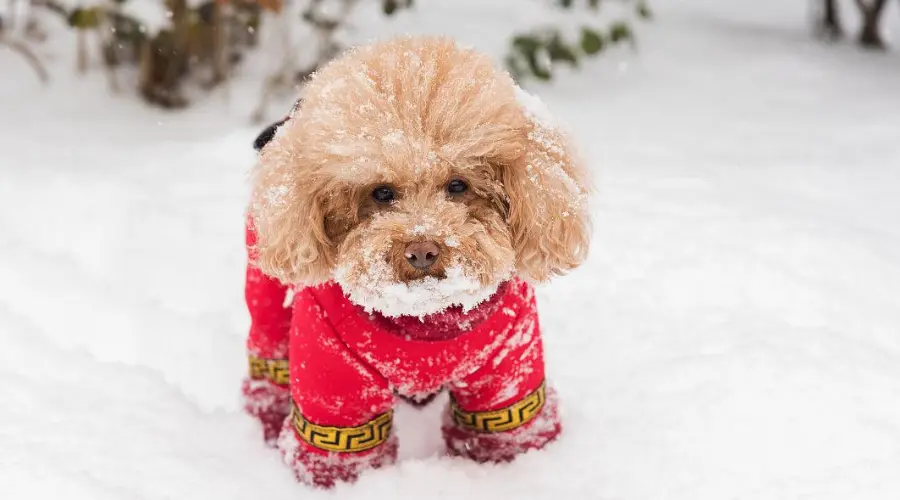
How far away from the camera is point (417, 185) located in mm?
1346

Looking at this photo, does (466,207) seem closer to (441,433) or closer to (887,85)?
(441,433)

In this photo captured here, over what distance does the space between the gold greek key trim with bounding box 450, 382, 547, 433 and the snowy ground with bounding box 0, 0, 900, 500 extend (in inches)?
3.9

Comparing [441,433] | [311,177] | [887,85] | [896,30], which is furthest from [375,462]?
[896,30]

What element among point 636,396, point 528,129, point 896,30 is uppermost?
point 528,129

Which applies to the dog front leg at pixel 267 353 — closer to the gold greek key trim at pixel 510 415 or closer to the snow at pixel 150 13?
the gold greek key trim at pixel 510 415

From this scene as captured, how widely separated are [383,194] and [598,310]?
987mm

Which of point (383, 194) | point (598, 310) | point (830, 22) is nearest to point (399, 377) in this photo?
point (383, 194)

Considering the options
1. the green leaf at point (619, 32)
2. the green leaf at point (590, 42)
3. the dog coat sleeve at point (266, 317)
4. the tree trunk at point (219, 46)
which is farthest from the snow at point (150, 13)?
the dog coat sleeve at point (266, 317)

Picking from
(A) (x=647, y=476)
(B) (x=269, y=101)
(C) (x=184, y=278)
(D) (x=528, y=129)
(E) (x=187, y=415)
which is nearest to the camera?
(D) (x=528, y=129)

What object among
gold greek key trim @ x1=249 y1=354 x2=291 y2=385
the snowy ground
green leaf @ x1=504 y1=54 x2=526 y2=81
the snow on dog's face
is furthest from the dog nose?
green leaf @ x1=504 y1=54 x2=526 y2=81

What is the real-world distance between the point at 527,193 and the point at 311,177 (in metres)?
0.37

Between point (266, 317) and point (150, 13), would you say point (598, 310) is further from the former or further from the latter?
point (150, 13)

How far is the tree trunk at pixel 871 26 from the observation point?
4.45 metres

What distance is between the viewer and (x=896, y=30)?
5004 millimetres
